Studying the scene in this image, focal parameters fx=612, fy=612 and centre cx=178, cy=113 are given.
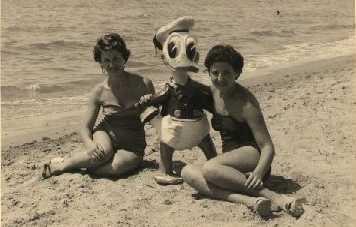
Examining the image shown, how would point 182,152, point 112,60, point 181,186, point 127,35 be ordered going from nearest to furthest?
1. point 181,186
2. point 112,60
3. point 182,152
4. point 127,35

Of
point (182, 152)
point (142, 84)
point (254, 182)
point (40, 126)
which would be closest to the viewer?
point (254, 182)

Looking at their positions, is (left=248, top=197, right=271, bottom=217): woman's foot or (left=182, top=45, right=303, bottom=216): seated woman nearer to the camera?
(left=248, top=197, right=271, bottom=217): woman's foot

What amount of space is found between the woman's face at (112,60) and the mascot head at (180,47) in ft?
1.73

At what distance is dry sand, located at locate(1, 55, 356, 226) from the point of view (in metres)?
3.90

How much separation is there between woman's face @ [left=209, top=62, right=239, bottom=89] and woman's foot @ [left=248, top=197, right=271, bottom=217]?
78 cm

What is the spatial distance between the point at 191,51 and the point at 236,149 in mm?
728

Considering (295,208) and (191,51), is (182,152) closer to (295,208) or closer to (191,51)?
(191,51)

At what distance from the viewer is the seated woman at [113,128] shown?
15.3 ft

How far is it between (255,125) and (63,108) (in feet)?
15.0

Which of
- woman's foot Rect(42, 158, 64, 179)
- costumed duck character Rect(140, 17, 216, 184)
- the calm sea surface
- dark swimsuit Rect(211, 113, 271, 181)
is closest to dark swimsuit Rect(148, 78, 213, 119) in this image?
costumed duck character Rect(140, 17, 216, 184)

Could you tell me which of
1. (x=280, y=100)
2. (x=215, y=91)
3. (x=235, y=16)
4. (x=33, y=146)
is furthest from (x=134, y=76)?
(x=235, y=16)

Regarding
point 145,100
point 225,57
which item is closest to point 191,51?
point 225,57

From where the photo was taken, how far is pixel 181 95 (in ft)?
13.8

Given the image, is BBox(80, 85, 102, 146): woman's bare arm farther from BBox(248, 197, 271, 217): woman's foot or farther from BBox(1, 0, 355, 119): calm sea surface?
BBox(1, 0, 355, 119): calm sea surface
